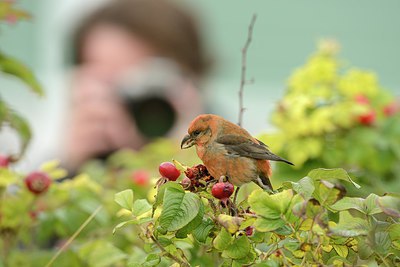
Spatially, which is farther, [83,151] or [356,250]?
[83,151]

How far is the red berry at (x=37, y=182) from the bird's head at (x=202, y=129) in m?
0.38

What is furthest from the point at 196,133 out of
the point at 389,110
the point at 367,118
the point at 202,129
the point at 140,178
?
the point at 389,110

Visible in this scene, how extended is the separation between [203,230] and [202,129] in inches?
14.6

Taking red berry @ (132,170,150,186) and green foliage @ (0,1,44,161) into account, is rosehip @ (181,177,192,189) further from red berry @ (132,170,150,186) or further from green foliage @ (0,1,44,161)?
red berry @ (132,170,150,186)

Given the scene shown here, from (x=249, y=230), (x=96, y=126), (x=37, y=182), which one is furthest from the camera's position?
(x=96, y=126)

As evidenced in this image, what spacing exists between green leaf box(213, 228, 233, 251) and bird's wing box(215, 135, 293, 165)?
369 mm

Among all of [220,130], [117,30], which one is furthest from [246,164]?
[117,30]

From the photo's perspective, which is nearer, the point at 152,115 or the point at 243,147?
the point at 243,147

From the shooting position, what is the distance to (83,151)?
12.6ft

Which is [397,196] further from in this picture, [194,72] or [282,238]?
[194,72]

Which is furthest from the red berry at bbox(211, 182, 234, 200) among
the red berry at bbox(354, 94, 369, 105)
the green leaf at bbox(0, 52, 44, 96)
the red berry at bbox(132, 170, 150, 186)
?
the red berry at bbox(354, 94, 369, 105)

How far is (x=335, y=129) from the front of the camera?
2141mm

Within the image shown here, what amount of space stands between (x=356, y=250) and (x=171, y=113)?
3169 millimetres

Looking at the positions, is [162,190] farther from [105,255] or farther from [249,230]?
[105,255]
